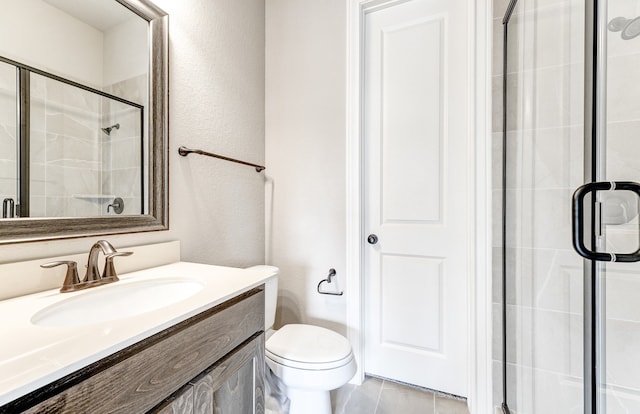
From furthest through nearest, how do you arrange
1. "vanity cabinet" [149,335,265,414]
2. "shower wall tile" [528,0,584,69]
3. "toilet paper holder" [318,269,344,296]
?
"toilet paper holder" [318,269,344,296] < "shower wall tile" [528,0,584,69] < "vanity cabinet" [149,335,265,414]

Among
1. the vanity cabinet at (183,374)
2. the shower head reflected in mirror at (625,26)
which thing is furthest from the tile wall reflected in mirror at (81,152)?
the shower head reflected in mirror at (625,26)

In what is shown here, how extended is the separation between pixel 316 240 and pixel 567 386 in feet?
4.11

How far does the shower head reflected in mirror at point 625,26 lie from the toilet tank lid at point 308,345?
4.83 ft

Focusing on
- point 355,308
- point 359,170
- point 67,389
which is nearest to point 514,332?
point 355,308

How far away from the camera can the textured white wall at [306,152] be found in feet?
5.55

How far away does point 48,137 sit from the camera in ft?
2.81

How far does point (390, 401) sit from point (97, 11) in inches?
85.7

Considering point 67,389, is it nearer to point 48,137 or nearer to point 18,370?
point 18,370

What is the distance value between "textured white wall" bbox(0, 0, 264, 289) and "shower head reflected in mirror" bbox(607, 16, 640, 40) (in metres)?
1.56

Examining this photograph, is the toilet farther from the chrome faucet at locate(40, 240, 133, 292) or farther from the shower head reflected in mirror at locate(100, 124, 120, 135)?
the shower head reflected in mirror at locate(100, 124, 120, 135)

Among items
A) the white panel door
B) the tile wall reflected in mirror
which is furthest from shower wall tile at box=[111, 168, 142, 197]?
the white panel door

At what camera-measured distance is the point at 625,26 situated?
850 mm

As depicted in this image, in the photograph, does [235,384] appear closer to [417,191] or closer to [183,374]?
[183,374]

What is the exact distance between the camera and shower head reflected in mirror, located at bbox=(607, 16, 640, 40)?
829mm
